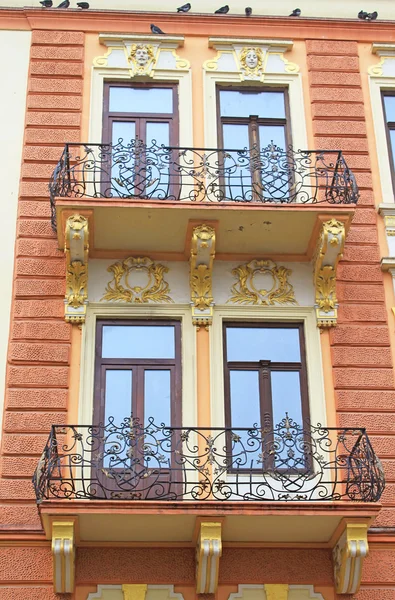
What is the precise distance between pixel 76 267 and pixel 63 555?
3913 mm

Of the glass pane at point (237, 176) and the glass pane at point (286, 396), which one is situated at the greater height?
the glass pane at point (237, 176)

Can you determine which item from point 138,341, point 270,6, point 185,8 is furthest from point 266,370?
point 270,6

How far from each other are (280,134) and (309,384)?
404 cm

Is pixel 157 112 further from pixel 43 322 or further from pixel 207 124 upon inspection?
pixel 43 322

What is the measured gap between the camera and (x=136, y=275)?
46.2 feet

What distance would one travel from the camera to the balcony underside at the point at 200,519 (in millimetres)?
11531

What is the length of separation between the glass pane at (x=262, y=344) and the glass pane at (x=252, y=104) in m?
3.51

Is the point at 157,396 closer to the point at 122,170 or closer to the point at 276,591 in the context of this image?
the point at 276,591

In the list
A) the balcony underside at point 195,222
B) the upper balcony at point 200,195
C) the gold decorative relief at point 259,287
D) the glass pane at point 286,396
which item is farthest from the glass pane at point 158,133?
the glass pane at point 286,396

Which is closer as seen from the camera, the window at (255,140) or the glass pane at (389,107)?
the window at (255,140)

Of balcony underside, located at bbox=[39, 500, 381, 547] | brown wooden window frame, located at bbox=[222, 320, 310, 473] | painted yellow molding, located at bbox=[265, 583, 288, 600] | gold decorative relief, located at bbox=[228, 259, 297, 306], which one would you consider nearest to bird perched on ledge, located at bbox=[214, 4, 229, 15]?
gold decorative relief, located at bbox=[228, 259, 297, 306]

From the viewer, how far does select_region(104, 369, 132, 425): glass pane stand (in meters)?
13.2

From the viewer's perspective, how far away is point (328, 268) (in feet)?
45.8

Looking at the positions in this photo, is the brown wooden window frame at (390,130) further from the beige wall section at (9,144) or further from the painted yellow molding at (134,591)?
the painted yellow molding at (134,591)
